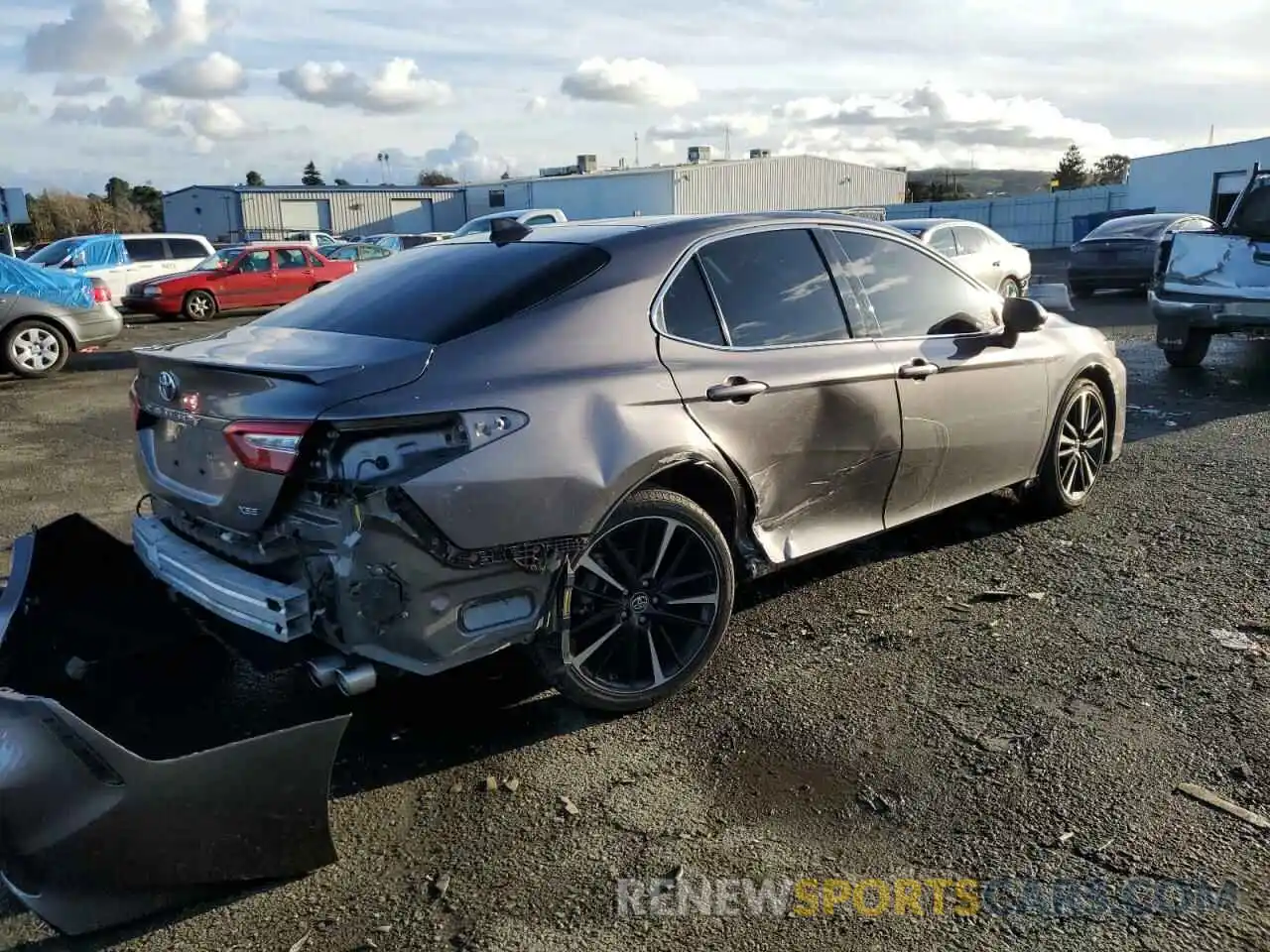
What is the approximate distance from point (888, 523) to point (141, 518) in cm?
302

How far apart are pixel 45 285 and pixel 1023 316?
11.7 meters

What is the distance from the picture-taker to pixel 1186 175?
41.0m

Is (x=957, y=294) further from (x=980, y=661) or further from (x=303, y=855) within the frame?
(x=303, y=855)

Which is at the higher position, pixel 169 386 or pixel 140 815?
pixel 169 386

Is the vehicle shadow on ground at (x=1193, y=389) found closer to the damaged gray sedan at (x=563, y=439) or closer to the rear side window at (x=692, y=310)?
the damaged gray sedan at (x=563, y=439)

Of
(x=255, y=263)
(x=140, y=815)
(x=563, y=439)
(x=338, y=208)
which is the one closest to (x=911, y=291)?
(x=563, y=439)

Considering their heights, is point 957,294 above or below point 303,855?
above

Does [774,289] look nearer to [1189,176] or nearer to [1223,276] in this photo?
[1223,276]

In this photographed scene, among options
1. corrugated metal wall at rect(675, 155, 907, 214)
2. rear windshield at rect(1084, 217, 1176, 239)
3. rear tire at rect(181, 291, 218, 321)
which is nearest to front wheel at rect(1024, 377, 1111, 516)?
rear windshield at rect(1084, 217, 1176, 239)

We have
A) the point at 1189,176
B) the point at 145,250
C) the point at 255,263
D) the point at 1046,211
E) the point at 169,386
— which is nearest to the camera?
the point at 169,386

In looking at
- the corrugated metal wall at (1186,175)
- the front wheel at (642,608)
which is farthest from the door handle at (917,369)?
the corrugated metal wall at (1186,175)

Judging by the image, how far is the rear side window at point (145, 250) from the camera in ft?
73.8

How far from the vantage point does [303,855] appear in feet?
9.36

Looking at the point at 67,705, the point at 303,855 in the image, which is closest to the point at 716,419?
the point at 303,855
